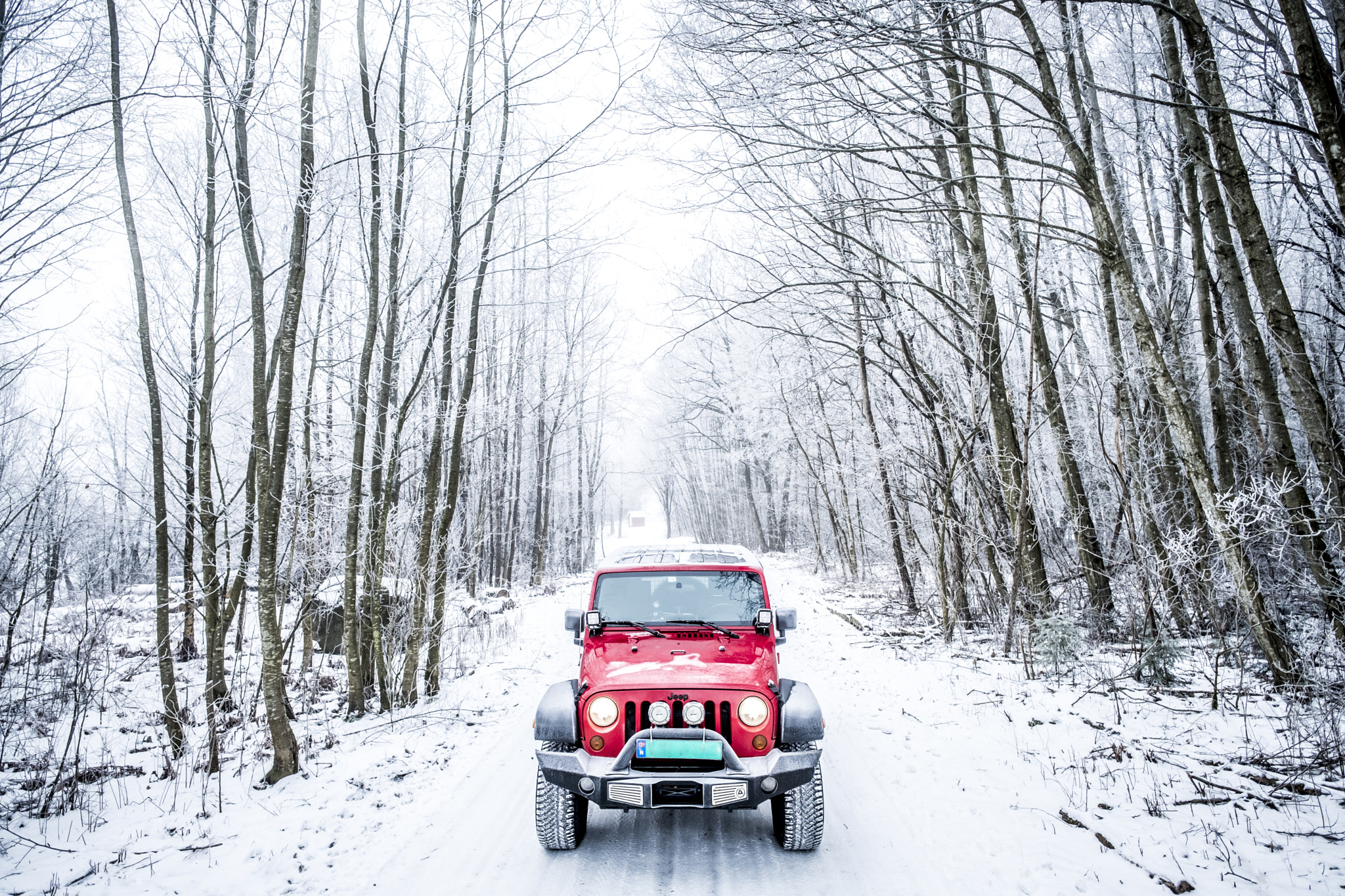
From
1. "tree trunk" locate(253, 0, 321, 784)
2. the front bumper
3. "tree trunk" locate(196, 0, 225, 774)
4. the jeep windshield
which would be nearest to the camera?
the front bumper

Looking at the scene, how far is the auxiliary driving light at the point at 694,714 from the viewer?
3615mm

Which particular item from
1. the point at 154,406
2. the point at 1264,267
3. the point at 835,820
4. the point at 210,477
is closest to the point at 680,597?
the point at 835,820

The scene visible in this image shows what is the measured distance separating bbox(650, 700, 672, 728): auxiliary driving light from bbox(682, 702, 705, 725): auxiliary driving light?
89 mm

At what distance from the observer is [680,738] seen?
3.51 m

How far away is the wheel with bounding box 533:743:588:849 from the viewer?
144 inches

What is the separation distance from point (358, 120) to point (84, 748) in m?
7.88

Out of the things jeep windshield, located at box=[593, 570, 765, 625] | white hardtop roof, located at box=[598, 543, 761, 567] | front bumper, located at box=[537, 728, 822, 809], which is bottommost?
front bumper, located at box=[537, 728, 822, 809]

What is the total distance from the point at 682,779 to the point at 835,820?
1402mm

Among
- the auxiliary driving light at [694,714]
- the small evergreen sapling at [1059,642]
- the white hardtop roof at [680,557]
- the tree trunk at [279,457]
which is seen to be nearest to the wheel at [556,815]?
the auxiliary driving light at [694,714]

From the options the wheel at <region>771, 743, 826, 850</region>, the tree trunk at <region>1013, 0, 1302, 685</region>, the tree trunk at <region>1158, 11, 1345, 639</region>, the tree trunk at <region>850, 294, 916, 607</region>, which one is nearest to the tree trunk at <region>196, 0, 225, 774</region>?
the wheel at <region>771, 743, 826, 850</region>

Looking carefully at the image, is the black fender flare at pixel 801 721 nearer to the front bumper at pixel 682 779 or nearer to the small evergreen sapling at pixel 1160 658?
the front bumper at pixel 682 779

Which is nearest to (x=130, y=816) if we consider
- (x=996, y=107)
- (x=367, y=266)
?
(x=367, y=266)

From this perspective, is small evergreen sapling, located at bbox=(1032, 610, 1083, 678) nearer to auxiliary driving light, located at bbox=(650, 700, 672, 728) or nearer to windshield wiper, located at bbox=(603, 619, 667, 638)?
windshield wiper, located at bbox=(603, 619, 667, 638)

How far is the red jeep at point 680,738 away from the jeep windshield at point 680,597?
0.28m
